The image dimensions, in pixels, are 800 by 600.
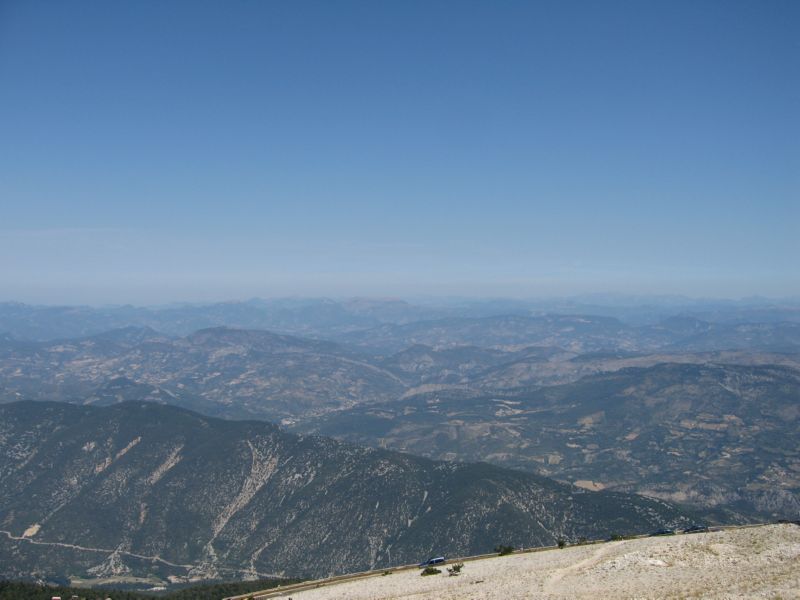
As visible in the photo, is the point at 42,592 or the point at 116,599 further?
the point at 116,599

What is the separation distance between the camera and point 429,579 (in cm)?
8644

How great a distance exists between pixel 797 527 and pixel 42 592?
14523 centimetres

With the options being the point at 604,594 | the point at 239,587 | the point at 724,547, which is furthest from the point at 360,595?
the point at 239,587

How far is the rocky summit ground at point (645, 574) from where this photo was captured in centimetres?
5853

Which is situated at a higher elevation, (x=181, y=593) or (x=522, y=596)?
(x=522, y=596)

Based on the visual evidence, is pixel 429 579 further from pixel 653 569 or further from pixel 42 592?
pixel 42 592

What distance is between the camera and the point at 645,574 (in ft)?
211

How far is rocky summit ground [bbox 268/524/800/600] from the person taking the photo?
192 feet

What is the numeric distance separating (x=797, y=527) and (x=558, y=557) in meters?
31.6

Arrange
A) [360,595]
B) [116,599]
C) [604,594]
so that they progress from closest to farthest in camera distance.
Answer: [604,594] → [360,595] → [116,599]

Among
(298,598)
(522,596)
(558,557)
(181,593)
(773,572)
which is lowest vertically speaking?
(181,593)

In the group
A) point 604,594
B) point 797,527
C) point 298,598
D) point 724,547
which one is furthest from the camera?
point 298,598

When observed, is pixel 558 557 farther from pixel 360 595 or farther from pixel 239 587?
pixel 239 587

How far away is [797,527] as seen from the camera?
77750 mm
